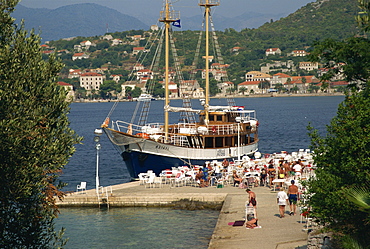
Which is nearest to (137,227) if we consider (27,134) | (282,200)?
(282,200)

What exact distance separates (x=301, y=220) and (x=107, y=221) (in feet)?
27.7

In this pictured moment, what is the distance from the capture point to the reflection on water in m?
19.9

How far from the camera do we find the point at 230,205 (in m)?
21.8

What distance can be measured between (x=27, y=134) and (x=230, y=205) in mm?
10778

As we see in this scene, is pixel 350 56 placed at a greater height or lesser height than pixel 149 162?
greater

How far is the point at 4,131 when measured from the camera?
A: 12.4m

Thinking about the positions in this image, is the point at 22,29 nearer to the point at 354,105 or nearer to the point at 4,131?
the point at 4,131

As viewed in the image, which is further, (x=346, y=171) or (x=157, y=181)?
(x=157, y=181)

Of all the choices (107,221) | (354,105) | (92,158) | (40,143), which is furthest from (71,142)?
(92,158)

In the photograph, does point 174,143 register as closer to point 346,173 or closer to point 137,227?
point 137,227

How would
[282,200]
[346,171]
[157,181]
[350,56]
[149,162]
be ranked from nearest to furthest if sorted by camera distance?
[346,171]
[350,56]
[282,200]
[157,181]
[149,162]

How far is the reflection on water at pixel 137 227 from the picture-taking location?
1991 cm

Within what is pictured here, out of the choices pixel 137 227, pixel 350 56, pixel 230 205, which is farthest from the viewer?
pixel 137 227

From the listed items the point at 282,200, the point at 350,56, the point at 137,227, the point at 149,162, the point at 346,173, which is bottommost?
the point at 137,227
